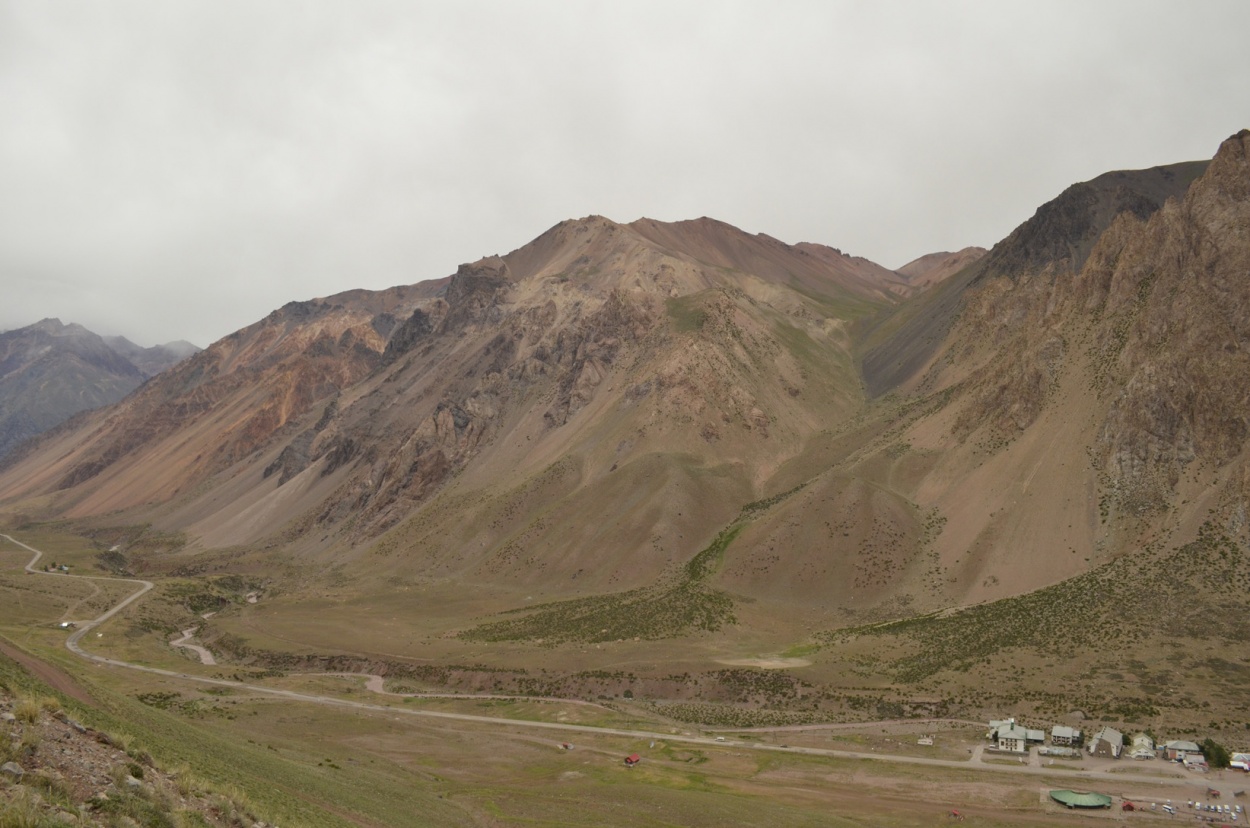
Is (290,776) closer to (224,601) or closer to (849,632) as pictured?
(849,632)

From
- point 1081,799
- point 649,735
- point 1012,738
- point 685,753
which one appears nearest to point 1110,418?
point 1012,738

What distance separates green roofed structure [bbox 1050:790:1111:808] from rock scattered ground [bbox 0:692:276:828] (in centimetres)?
4790

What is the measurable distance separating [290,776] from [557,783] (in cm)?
2189

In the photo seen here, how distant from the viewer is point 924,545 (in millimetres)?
118375

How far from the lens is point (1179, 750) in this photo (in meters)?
59.3

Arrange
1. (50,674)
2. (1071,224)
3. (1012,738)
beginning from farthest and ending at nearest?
(1071,224)
(1012,738)
(50,674)

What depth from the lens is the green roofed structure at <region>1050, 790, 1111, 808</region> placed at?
5053 centimetres

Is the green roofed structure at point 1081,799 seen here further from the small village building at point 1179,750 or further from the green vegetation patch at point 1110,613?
the green vegetation patch at point 1110,613

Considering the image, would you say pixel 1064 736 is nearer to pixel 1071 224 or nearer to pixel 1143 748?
pixel 1143 748

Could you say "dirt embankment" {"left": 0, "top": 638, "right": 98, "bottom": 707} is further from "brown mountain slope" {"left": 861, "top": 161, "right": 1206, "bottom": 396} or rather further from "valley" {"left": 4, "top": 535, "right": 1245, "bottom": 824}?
"brown mountain slope" {"left": 861, "top": 161, "right": 1206, "bottom": 396}

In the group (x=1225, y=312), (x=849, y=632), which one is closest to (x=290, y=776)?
(x=849, y=632)

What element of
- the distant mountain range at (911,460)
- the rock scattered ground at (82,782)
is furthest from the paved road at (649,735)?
the rock scattered ground at (82,782)

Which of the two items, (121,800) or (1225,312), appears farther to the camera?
(1225,312)

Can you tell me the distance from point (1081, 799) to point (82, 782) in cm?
5401
